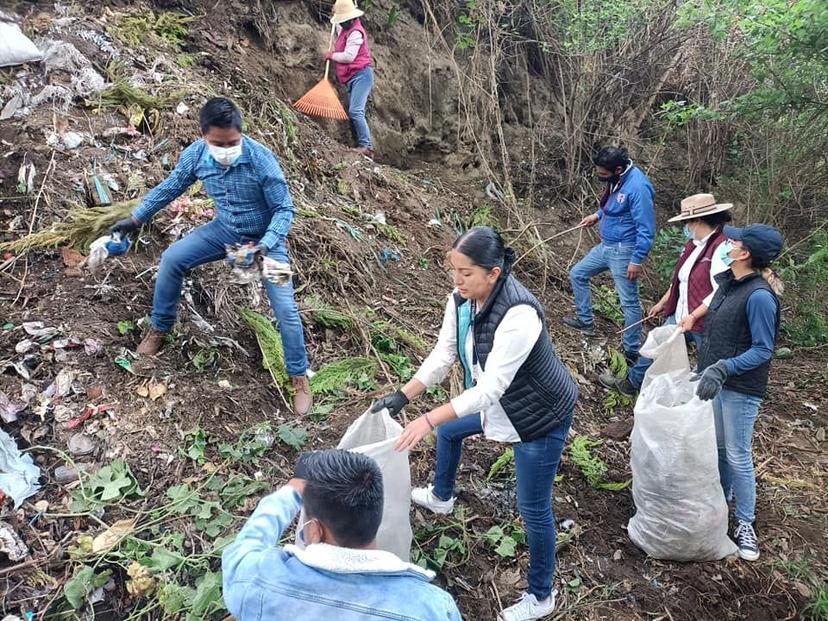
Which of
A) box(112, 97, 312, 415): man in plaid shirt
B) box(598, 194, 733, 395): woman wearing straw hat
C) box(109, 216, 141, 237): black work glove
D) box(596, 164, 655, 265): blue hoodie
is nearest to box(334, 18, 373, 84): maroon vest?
box(596, 164, 655, 265): blue hoodie

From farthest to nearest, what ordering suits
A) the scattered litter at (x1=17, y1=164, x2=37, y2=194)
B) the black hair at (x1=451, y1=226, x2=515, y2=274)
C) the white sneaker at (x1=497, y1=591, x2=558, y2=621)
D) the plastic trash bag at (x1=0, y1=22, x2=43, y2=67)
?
the plastic trash bag at (x1=0, y1=22, x2=43, y2=67) → the scattered litter at (x1=17, y1=164, x2=37, y2=194) → the white sneaker at (x1=497, y1=591, x2=558, y2=621) → the black hair at (x1=451, y1=226, x2=515, y2=274)

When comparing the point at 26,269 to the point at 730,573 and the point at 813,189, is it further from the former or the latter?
the point at 813,189

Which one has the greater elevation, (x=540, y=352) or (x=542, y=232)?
(x=540, y=352)

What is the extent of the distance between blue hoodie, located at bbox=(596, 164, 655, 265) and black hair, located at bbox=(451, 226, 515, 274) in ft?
8.75

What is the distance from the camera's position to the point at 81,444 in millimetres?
2674

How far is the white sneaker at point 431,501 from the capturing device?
9.16ft

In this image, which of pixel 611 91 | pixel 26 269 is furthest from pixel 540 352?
pixel 611 91

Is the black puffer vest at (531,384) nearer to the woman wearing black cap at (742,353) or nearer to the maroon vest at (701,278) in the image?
the woman wearing black cap at (742,353)

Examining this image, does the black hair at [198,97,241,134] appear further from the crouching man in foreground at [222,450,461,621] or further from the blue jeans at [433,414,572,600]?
the crouching man in foreground at [222,450,461,621]

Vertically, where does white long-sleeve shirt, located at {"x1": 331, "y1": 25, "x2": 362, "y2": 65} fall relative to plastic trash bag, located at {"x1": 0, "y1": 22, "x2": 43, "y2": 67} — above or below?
below

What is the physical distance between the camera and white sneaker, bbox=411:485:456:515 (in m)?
2.79

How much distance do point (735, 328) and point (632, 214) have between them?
1.75 meters

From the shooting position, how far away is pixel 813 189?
6.12 m

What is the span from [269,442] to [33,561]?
1072 millimetres
